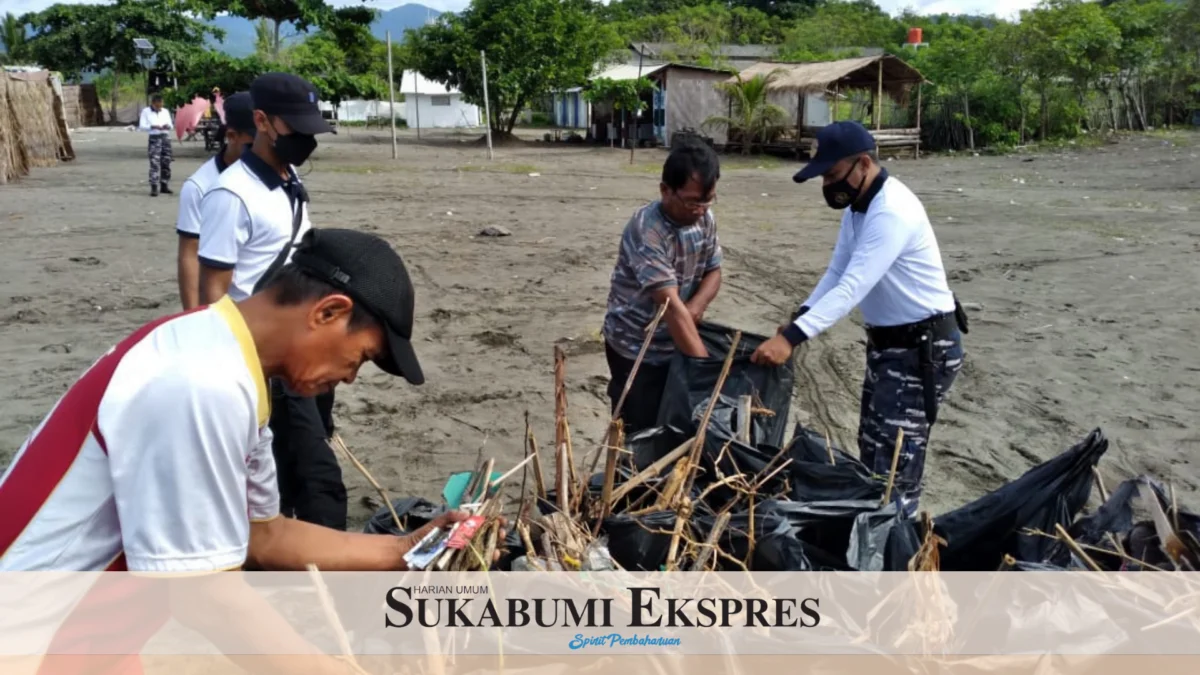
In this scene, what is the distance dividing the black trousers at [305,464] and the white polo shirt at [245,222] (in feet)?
1.61

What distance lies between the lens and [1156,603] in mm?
2035

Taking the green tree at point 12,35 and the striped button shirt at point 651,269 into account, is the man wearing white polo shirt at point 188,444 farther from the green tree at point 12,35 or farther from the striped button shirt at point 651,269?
the green tree at point 12,35

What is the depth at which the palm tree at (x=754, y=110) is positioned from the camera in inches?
987

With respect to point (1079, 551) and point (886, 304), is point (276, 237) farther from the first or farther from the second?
point (1079, 551)

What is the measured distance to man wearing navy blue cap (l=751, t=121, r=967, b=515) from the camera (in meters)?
3.11

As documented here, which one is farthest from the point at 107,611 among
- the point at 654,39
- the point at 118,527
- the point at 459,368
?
the point at 654,39

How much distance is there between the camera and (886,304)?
Answer: 325 centimetres

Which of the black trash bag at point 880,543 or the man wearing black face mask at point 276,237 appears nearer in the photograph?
the black trash bag at point 880,543

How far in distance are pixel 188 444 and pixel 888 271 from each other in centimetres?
254

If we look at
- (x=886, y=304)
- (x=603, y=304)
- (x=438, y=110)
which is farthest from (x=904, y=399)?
(x=438, y=110)

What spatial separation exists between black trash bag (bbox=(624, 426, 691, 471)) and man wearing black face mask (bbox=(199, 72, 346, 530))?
110 centimetres

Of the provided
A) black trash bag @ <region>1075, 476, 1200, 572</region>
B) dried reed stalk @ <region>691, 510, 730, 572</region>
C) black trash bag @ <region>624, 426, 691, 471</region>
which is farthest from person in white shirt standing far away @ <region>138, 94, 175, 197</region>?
black trash bag @ <region>1075, 476, 1200, 572</region>

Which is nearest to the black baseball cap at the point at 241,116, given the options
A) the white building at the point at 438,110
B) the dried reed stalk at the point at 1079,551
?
the dried reed stalk at the point at 1079,551

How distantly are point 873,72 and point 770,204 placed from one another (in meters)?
11.0
